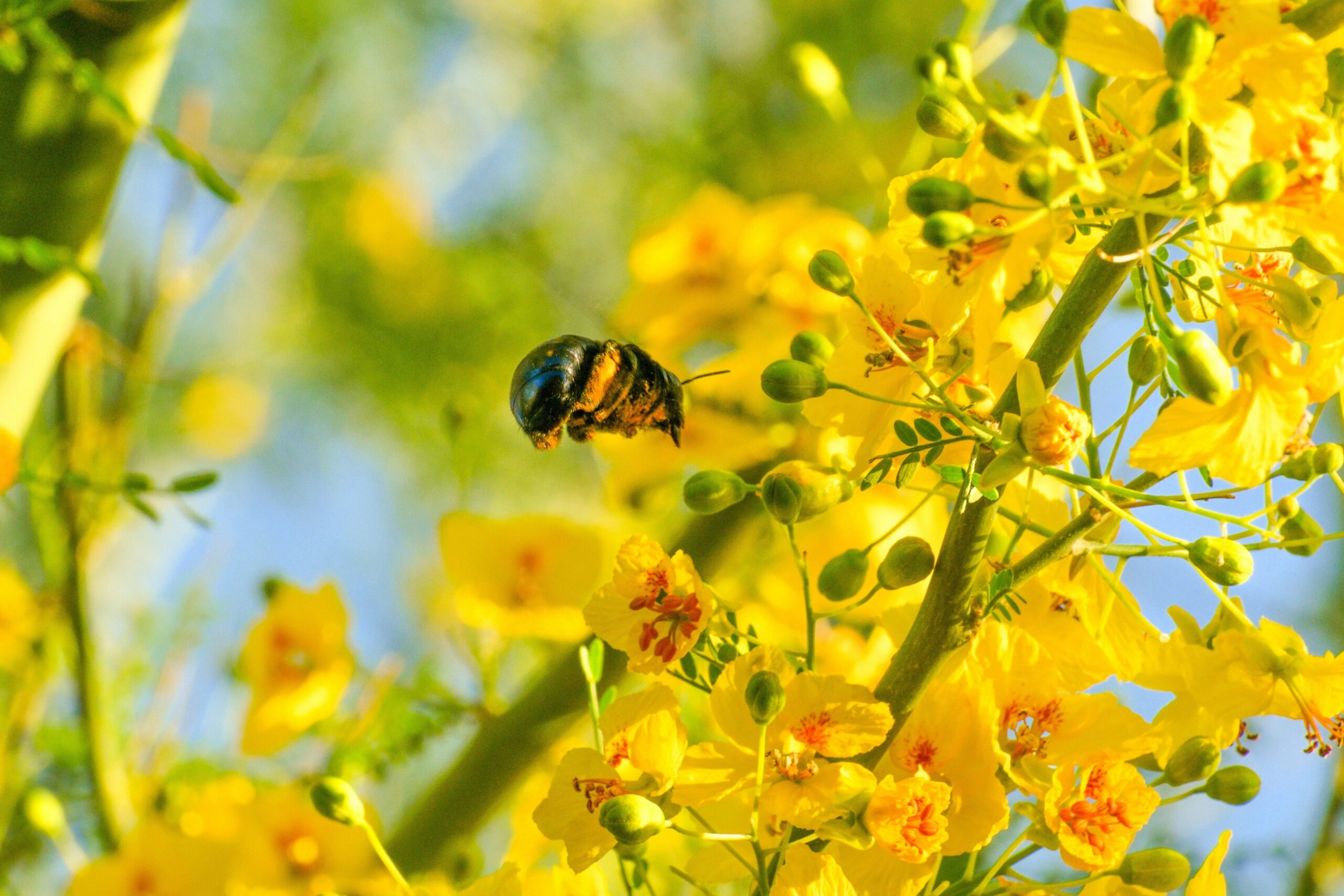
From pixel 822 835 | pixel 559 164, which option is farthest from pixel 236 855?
pixel 559 164

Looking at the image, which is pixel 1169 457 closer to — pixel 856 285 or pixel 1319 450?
pixel 1319 450

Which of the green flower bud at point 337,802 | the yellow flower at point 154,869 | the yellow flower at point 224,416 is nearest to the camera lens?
the green flower bud at point 337,802

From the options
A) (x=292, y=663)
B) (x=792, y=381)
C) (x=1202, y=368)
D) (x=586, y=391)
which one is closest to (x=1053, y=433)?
(x=1202, y=368)

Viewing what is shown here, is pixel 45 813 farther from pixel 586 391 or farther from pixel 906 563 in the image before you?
pixel 906 563

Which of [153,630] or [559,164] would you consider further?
[559,164]

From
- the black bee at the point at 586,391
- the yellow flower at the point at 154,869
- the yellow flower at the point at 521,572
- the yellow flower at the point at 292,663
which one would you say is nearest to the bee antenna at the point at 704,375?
the black bee at the point at 586,391

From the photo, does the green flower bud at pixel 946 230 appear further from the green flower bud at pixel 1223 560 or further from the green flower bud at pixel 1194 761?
the green flower bud at pixel 1194 761
